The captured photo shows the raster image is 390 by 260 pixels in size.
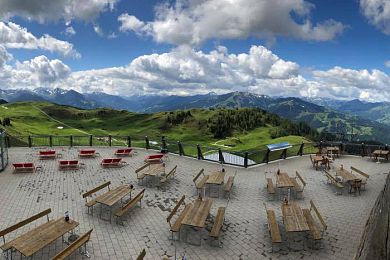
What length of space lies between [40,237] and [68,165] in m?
13.0

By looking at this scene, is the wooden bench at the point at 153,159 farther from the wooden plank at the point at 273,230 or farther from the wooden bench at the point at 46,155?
the wooden plank at the point at 273,230

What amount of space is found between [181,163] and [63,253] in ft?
54.0

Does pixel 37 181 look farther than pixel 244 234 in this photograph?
Yes

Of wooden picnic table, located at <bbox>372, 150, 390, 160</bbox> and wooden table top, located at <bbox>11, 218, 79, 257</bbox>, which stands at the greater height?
wooden picnic table, located at <bbox>372, 150, 390, 160</bbox>

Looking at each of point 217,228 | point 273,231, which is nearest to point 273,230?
point 273,231

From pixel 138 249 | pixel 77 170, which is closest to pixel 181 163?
Result: pixel 77 170

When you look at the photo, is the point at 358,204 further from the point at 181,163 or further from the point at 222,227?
the point at 181,163

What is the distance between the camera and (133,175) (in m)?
22.5

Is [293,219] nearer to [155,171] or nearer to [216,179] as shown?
[216,179]

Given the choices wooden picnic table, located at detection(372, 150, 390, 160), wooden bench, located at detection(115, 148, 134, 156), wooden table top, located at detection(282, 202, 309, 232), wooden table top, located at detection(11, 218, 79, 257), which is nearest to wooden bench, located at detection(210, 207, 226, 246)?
wooden table top, located at detection(282, 202, 309, 232)

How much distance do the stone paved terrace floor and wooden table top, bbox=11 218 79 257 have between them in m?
0.58

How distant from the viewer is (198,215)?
13578 millimetres

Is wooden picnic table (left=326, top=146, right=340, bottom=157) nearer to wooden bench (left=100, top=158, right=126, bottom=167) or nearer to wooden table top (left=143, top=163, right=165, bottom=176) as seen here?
wooden table top (left=143, top=163, right=165, bottom=176)

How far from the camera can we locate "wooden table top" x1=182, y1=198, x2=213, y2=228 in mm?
12691
